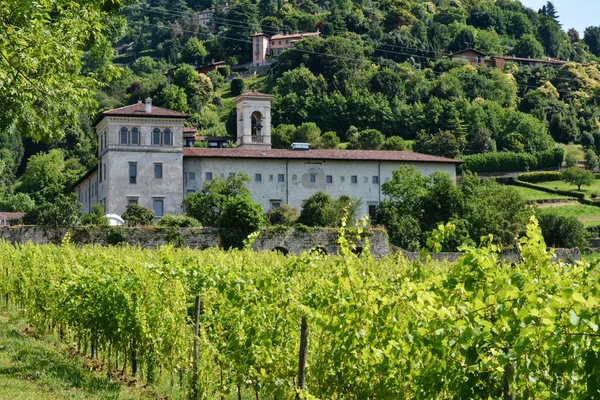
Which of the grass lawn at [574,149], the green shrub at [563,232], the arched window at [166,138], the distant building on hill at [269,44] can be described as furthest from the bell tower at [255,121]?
the distant building on hill at [269,44]

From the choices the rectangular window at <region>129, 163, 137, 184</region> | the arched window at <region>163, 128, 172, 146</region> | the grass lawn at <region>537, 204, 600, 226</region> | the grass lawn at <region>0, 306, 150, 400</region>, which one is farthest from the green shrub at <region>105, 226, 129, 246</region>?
the grass lawn at <region>537, 204, 600, 226</region>

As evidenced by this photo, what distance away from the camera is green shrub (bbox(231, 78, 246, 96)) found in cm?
12975

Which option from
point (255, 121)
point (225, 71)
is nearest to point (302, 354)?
point (255, 121)

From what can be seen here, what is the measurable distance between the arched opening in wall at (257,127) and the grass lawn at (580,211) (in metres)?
20.3

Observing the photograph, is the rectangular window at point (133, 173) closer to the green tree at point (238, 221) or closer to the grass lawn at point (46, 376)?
the green tree at point (238, 221)

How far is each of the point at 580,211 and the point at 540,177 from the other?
43.8 ft

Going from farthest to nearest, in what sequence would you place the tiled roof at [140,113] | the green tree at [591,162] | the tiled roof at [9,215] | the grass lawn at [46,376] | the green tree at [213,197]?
the green tree at [591,162]
the tiled roof at [9,215]
the tiled roof at [140,113]
the green tree at [213,197]
the grass lawn at [46,376]

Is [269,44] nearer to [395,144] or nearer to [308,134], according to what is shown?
[308,134]

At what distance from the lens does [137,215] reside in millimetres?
57281

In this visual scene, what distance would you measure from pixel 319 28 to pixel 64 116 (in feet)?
480

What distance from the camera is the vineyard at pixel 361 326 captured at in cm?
610

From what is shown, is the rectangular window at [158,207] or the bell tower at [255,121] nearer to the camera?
the rectangular window at [158,207]

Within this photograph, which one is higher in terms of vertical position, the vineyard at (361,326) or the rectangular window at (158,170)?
the rectangular window at (158,170)

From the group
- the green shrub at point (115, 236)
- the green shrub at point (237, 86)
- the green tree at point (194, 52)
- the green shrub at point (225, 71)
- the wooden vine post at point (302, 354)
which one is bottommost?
the green shrub at point (115, 236)
